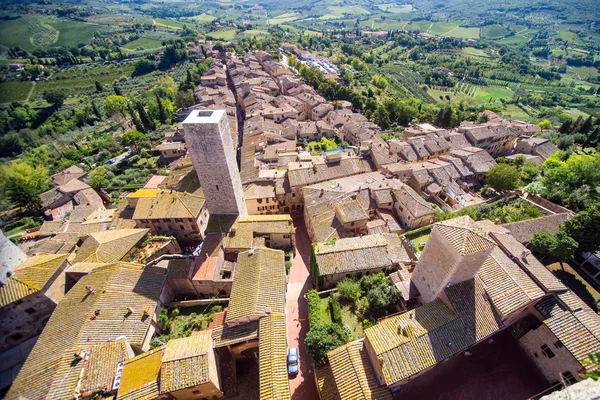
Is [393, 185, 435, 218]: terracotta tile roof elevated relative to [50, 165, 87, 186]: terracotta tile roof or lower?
elevated

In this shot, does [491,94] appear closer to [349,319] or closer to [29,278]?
[349,319]

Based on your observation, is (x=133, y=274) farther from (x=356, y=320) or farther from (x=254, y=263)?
(x=356, y=320)

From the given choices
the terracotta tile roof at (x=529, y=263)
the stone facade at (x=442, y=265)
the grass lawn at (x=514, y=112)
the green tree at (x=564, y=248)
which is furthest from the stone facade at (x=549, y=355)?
the grass lawn at (x=514, y=112)

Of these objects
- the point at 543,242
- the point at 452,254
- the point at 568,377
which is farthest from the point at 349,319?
the point at 543,242

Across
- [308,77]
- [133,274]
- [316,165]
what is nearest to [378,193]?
[316,165]

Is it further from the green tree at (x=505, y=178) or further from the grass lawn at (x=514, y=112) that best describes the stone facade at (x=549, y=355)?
the grass lawn at (x=514, y=112)

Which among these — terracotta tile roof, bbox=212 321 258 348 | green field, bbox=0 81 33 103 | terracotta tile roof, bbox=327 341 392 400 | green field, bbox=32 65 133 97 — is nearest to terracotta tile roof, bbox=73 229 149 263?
terracotta tile roof, bbox=212 321 258 348

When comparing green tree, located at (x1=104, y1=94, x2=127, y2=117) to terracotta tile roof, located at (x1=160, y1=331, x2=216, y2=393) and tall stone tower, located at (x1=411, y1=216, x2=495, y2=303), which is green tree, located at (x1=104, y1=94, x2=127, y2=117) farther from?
tall stone tower, located at (x1=411, y1=216, x2=495, y2=303)
